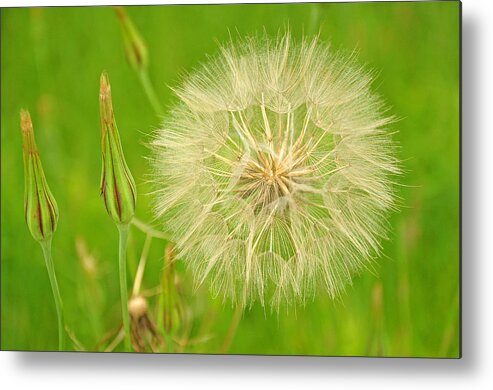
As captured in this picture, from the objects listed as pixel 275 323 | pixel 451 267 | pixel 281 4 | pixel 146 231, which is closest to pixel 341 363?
pixel 275 323

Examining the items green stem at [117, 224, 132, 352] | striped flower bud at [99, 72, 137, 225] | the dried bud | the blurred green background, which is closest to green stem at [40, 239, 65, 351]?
the blurred green background

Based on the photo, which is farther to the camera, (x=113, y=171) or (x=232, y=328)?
(x=232, y=328)

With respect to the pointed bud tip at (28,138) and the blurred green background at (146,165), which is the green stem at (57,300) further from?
the pointed bud tip at (28,138)

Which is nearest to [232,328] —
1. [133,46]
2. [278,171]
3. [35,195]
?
[278,171]

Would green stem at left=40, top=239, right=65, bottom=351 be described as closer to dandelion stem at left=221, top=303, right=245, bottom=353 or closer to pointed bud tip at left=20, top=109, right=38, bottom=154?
pointed bud tip at left=20, top=109, right=38, bottom=154

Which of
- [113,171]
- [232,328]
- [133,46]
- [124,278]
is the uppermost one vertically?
[133,46]

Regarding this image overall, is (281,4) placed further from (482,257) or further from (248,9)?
(482,257)

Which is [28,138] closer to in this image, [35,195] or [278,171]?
[35,195]
